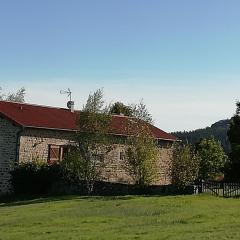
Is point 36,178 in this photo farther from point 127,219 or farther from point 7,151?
point 127,219

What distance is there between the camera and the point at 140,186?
29531 mm

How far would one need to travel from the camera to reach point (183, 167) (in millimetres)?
28922

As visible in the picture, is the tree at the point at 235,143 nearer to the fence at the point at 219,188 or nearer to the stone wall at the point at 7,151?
the fence at the point at 219,188

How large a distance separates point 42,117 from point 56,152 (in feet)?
9.99

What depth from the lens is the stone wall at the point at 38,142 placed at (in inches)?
1351

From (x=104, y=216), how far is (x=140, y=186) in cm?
1057

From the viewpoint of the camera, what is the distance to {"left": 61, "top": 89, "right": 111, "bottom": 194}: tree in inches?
1209

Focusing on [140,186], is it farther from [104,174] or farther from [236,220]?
[236,220]

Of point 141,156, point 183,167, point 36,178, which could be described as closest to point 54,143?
point 36,178

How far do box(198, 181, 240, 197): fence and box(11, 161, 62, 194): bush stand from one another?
9.13 meters

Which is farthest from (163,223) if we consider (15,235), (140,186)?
(140,186)

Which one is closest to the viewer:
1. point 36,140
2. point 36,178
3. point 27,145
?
point 36,178

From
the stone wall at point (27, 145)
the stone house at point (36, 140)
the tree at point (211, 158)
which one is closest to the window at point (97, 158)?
the stone house at point (36, 140)

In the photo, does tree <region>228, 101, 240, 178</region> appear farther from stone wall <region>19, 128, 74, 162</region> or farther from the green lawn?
the green lawn
